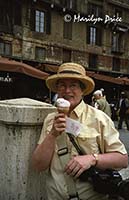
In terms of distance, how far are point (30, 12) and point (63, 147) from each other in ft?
96.9

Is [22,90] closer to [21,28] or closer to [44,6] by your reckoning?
[21,28]

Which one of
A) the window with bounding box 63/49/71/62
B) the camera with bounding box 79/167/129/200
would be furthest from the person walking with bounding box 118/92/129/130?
the window with bounding box 63/49/71/62

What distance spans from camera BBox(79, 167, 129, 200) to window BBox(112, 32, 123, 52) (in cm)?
3839

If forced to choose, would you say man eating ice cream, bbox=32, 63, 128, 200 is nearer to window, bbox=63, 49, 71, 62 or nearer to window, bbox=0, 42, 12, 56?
window, bbox=0, 42, 12, 56

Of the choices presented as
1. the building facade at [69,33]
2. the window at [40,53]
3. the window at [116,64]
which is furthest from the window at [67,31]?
the window at [116,64]

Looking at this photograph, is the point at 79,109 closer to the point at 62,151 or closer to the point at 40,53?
the point at 62,151

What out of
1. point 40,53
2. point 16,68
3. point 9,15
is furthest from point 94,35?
point 16,68

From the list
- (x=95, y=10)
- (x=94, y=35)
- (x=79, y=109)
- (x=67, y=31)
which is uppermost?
(x=95, y=10)

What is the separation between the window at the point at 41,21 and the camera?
31812mm

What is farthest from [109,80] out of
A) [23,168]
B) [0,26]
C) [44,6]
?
[23,168]

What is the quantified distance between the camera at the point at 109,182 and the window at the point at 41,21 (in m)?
29.7

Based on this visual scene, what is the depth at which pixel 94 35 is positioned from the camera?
38.2 meters

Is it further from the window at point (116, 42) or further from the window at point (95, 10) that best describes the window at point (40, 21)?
the window at point (116, 42)

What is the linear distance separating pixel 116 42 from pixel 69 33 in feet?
23.4
